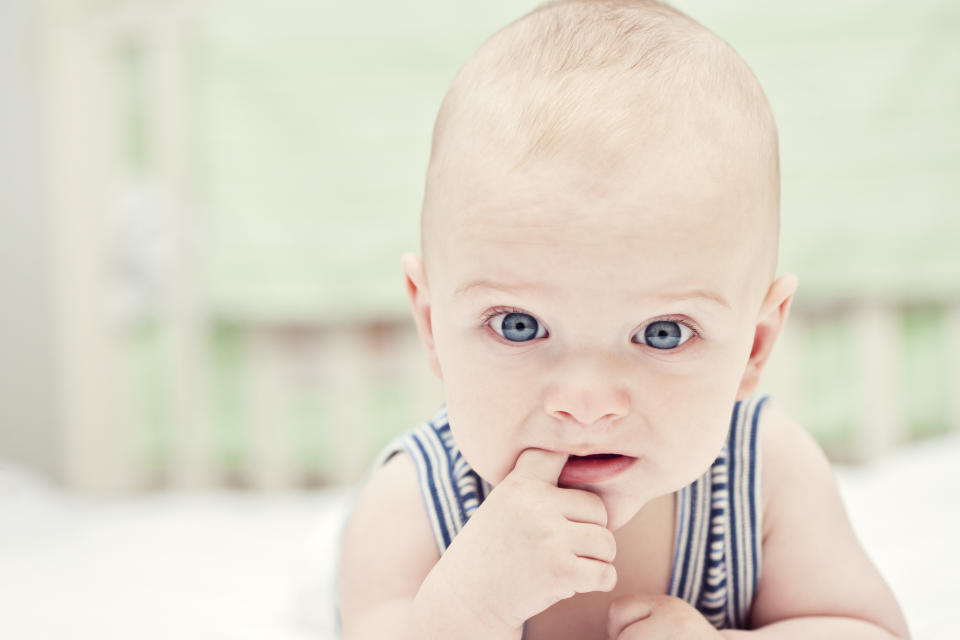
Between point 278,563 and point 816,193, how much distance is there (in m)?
1.09

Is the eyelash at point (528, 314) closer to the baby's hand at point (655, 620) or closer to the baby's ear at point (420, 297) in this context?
the baby's ear at point (420, 297)

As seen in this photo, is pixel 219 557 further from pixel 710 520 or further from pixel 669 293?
pixel 669 293

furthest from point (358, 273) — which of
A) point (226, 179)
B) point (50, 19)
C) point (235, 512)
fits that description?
point (50, 19)

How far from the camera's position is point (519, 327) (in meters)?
0.53

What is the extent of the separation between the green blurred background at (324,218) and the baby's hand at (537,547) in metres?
1.13

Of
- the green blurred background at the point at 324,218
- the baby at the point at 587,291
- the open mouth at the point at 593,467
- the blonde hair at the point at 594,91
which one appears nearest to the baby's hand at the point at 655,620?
the baby at the point at 587,291

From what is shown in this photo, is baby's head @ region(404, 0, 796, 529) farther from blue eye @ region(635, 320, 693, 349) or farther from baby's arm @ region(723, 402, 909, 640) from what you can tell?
baby's arm @ region(723, 402, 909, 640)

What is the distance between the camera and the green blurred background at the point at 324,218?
158 cm

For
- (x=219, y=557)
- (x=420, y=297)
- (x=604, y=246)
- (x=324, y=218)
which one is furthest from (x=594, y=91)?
(x=324, y=218)

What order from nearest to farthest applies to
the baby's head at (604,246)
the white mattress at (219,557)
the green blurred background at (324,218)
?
the baby's head at (604,246) → the white mattress at (219,557) → the green blurred background at (324,218)

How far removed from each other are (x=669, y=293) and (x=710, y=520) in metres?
0.26

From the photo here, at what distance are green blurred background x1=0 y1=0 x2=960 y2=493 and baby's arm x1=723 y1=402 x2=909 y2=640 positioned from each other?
0.94 meters

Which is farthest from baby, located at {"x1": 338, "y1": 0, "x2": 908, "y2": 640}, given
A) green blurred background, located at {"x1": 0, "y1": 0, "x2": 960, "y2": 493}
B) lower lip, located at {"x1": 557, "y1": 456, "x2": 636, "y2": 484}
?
green blurred background, located at {"x1": 0, "y1": 0, "x2": 960, "y2": 493}

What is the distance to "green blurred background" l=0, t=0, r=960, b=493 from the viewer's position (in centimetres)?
158
